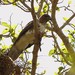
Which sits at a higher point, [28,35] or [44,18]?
[44,18]

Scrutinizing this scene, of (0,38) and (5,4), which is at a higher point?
(5,4)

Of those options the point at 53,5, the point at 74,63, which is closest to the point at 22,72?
the point at 74,63

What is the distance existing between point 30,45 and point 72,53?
2.26 m

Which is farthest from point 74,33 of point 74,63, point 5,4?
point 74,63

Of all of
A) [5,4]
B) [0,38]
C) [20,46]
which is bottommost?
[20,46]

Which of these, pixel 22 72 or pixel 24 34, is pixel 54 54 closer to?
pixel 24 34

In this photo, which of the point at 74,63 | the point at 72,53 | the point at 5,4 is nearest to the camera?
the point at 74,63

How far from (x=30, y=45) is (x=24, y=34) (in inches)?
14.9

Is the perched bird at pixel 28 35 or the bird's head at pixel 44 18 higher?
→ the bird's head at pixel 44 18

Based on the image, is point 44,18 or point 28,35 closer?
point 44,18

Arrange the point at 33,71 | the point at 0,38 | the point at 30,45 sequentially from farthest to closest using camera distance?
the point at 30,45 → the point at 0,38 → the point at 33,71

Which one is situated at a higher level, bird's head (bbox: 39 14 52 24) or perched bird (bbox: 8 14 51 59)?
bird's head (bbox: 39 14 52 24)

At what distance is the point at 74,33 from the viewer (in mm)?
5566

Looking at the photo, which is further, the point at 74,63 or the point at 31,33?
the point at 31,33
